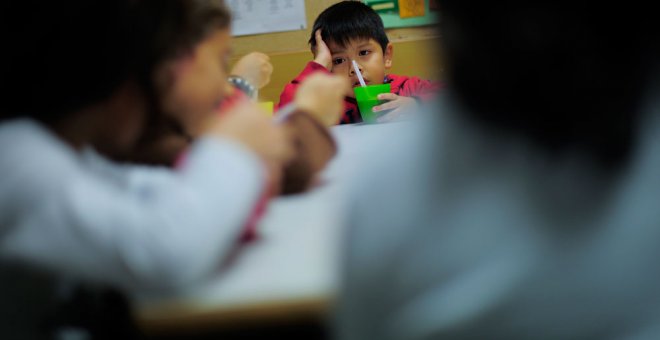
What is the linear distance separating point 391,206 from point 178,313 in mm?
157

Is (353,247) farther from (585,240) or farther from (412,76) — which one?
(412,76)

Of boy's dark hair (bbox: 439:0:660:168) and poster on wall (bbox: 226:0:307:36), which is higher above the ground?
boy's dark hair (bbox: 439:0:660:168)

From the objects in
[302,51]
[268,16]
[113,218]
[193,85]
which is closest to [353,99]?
[302,51]

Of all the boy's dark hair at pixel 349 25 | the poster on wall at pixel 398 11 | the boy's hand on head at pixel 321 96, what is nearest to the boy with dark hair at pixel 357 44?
the boy's dark hair at pixel 349 25

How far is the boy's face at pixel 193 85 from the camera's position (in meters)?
0.50

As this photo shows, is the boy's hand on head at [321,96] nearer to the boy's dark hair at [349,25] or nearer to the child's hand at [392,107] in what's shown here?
the child's hand at [392,107]

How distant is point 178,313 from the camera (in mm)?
374

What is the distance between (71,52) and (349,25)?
167 centimetres

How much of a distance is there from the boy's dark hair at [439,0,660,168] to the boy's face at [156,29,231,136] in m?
0.26

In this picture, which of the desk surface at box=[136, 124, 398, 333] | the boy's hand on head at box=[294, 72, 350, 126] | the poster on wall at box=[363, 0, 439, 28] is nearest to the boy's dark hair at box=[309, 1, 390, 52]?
the poster on wall at box=[363, 0, 439, 28]

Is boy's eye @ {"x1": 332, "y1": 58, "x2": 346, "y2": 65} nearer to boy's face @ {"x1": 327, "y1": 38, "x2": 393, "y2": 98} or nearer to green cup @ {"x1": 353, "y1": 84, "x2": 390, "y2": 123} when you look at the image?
boy's face @ {"x1": 327, "y1": 38, "x2": 393, "y2": 98}

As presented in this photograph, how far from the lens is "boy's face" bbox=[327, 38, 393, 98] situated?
1958 mm

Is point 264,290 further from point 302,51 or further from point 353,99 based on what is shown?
point 302,51

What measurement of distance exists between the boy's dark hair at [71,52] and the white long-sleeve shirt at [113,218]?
0.04 meters
